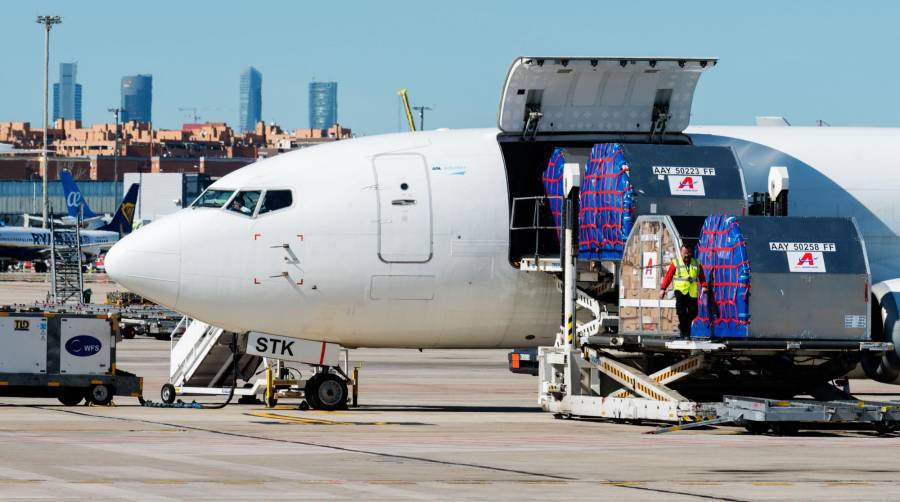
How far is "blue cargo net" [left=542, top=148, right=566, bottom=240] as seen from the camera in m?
27.4

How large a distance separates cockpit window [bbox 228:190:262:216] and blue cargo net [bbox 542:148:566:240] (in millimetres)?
5117

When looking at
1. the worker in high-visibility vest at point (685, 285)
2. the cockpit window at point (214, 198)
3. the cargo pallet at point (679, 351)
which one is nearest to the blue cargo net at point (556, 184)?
the cargo pallet at point (679, 351)

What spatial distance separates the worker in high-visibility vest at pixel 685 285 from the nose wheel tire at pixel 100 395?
1127 centimetres

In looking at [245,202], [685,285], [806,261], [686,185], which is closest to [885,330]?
[806,261]

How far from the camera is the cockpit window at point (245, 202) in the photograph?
28184 millimetres

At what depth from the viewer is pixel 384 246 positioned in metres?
27.8

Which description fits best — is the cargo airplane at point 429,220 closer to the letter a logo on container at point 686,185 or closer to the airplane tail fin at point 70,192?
the letter a logo on container at point 686,185

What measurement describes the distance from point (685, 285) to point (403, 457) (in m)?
6.70

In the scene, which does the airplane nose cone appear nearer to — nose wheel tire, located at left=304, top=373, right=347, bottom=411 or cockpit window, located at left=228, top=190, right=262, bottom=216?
cockpit window, located at left=228, top=190, right=262, bottom=216

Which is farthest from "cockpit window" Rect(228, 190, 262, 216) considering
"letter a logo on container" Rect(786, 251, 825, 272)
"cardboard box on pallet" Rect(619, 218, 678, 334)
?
"letter a logo on container" Rect(786, 251, 825, 272)

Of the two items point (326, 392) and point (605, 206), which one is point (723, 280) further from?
point (326, 392)

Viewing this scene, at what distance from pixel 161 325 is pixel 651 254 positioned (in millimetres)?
40452

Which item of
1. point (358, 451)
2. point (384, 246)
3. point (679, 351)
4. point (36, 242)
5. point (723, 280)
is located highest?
point (36, 242)

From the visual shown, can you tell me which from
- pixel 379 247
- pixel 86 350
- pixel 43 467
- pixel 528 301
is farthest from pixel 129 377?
pixel 43 467
